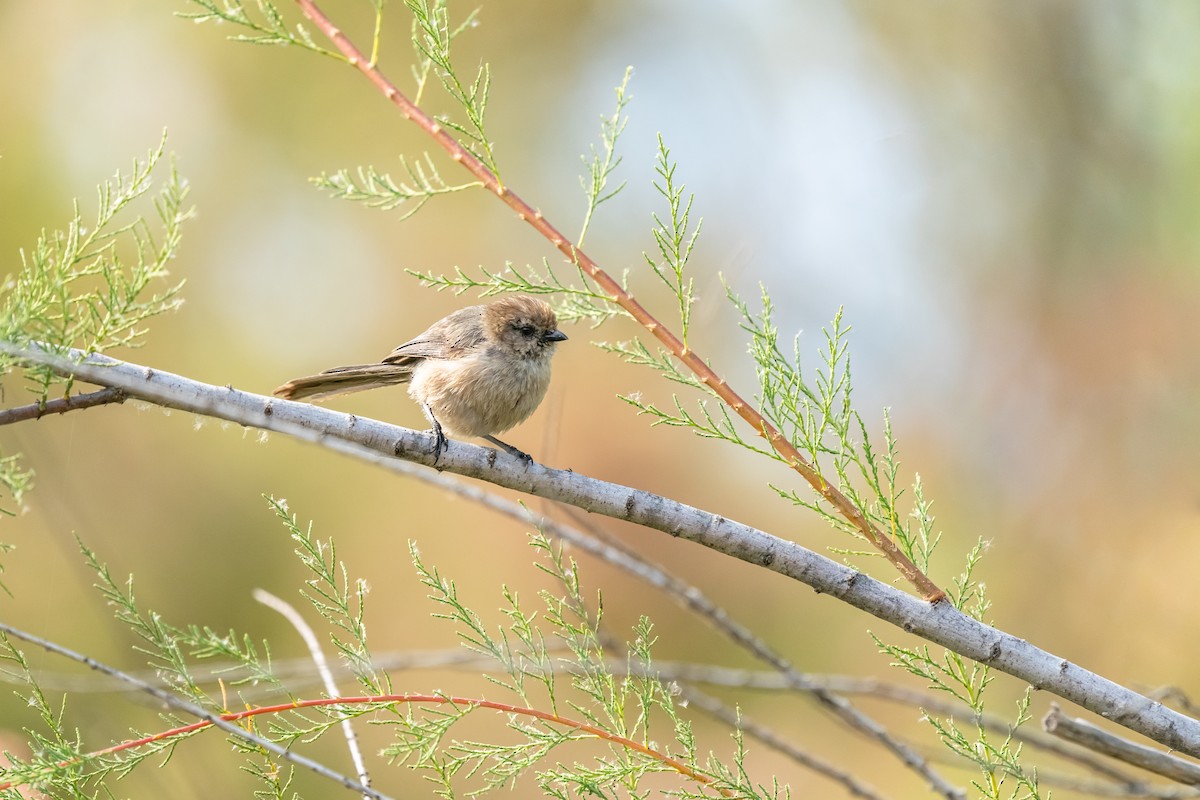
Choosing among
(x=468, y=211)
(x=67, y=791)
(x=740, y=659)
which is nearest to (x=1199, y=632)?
(x=740, y=659)

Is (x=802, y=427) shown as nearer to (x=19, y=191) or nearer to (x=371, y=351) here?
(x=371, y=351)

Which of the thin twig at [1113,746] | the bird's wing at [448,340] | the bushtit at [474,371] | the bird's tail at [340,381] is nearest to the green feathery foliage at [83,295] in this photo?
the bird's tail at [340,381]

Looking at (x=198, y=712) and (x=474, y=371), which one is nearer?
(x=198, y=712)

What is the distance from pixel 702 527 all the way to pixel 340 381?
7.07 ft

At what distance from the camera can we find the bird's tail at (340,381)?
3.84 meters

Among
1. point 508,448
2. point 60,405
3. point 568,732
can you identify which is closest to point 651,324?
point 568,732

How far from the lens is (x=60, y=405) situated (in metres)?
2.21

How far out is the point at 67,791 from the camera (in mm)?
2191

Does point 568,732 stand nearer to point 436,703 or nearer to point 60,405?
point 436,703

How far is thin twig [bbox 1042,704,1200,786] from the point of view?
228 centimetres

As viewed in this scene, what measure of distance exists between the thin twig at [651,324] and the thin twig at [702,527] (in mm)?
88

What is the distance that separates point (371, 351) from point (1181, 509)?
5979mm

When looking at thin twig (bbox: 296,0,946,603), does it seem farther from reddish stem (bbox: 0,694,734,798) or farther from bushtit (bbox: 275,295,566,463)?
bushtit (bbox: 275,295,566,463)

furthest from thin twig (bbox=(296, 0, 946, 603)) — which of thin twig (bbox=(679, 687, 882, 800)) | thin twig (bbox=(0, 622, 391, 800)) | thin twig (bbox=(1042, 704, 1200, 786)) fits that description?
thin twig (bbox=(0, 622, 391, 800))
